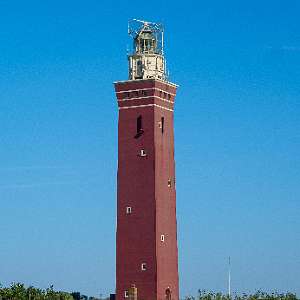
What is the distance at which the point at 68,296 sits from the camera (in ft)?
354

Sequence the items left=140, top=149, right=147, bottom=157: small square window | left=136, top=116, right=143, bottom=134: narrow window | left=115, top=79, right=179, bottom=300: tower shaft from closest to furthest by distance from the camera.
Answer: left=115, top=79, right=179, bottom=300: tower shaft → left=140, top=149, right=147, bottom=157: small square window → left=136, top=116, right=143, bottom=134: narrow window

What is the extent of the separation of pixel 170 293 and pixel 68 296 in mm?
15925

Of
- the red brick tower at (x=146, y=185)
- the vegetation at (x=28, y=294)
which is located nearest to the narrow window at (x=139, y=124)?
the red brick tower at (x=146, y=185)

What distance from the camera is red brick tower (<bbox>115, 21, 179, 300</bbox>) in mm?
94812

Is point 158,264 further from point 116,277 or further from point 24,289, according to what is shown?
point 24,289

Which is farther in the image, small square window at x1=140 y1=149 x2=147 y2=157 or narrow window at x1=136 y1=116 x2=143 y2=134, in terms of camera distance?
narrow window at x1=136 y1=116 x2=143 y2=134

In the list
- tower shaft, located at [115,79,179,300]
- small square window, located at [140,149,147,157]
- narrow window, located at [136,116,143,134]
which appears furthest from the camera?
narrow window, located at [136,116,143,134]

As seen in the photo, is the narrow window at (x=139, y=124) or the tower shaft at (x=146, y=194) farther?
the narrow window at (x=139, y=124)


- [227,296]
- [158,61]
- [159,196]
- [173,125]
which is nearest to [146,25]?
[158,61]

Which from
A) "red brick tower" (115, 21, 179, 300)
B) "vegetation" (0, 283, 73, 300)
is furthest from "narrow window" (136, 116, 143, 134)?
"vegetation" (0, 283, 73, 300)

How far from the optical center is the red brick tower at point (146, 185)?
311ft

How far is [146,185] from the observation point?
315ft

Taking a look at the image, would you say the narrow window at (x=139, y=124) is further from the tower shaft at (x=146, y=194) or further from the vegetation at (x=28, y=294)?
the vegetation at (x=28, y=294)

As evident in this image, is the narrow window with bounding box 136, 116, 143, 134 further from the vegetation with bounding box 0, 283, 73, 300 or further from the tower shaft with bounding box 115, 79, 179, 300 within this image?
the vegetation with bounding box 0, 283, 73, 300
